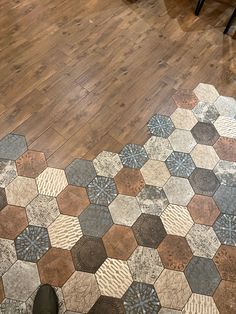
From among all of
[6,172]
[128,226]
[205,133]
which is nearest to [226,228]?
[128,226]

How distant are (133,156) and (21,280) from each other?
95cm

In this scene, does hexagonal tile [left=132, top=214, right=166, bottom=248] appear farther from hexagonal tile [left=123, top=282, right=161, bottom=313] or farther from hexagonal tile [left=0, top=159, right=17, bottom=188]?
hexagonal tile [left=0, top=159, right=17, bottom=188]

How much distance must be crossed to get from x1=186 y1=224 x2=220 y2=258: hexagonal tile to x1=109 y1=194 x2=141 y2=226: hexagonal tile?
32 cm

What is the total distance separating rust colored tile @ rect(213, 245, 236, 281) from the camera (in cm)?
167

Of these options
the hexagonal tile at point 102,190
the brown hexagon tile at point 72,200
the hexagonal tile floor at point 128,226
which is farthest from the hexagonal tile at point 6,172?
the hexagonal tile at point 102,190

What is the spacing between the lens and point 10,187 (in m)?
1.84

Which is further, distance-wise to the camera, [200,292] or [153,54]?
[153,54]

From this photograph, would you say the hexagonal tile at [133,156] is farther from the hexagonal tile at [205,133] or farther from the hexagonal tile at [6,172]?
the hexagonal tile at [6,172]

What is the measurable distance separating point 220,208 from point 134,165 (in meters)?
0.57

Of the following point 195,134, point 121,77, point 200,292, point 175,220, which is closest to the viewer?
point 200,292

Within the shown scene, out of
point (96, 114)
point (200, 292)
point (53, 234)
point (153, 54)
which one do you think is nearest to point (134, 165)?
point (96, 114)

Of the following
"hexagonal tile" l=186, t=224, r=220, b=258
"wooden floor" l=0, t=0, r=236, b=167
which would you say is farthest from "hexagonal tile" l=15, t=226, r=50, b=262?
"hexagonal tile" l=186, t=224, r=220, b=258

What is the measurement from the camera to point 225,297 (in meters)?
1.61

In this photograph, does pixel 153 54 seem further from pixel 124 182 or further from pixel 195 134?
pixel 124 182
